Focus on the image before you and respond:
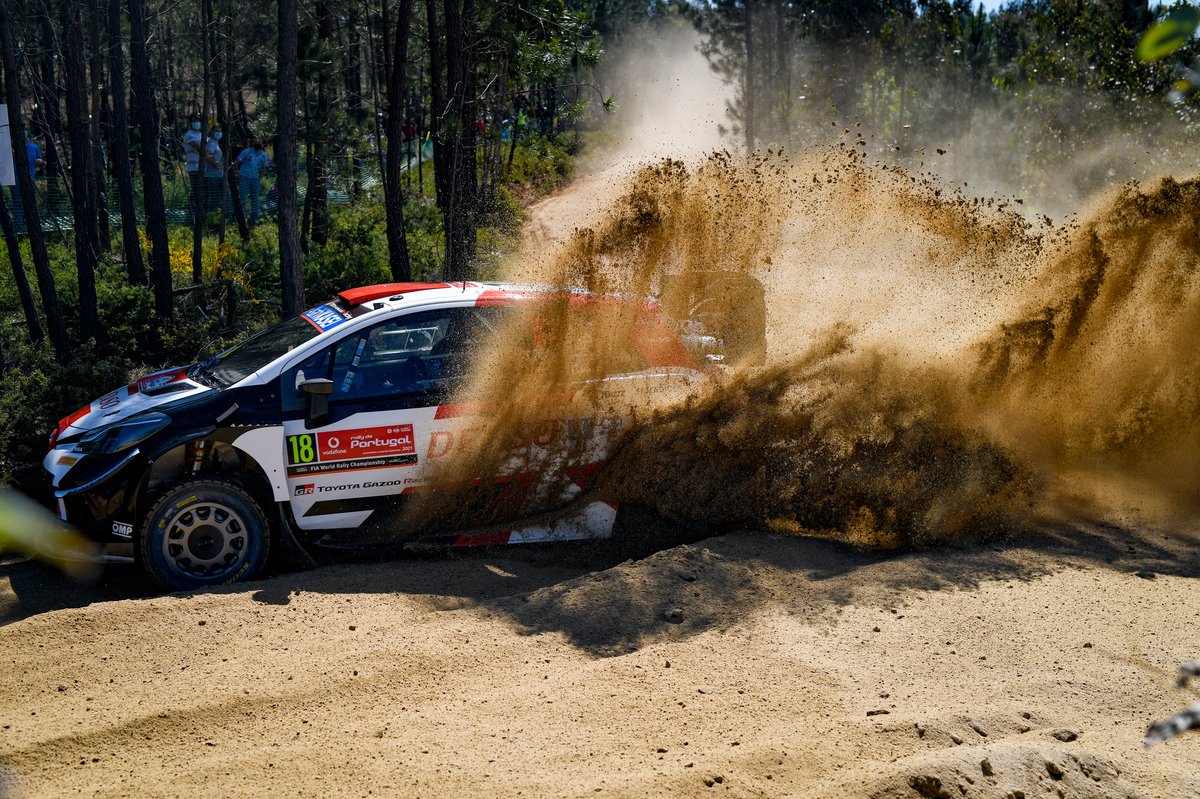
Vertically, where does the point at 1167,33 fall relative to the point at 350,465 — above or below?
above

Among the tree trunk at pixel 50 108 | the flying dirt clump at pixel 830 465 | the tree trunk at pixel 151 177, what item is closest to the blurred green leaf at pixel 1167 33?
the flying dirt clump at pixel 830 465

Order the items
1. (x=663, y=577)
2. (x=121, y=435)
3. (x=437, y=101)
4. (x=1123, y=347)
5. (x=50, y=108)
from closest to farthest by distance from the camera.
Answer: (x=663, y=577), (x=121, y=435), (x=1123, y=347), (x=437, y=101), (x=50, y=108)

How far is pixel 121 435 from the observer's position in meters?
6.73

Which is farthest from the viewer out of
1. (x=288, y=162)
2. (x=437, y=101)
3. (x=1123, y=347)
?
(x=437, y=101)

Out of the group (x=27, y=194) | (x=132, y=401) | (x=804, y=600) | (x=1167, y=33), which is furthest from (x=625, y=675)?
(x=27, y=194)

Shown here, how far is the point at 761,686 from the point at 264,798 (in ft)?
7.90

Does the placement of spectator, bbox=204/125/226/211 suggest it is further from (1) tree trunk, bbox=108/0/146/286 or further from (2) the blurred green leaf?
(2) the blurred green leaf

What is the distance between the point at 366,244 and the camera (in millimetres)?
20078

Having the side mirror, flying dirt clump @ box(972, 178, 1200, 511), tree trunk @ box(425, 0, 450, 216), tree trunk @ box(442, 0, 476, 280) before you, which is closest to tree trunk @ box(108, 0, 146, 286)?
tree trunk @ box(442, 0, 476, 280)

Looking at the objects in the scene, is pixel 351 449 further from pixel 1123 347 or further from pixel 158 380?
pixel 1123 347

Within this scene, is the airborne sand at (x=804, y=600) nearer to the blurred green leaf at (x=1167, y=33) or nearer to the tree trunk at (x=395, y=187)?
the blurred green leaf at (x=1167, y=33)

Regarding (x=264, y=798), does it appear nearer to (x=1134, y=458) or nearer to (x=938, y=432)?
(x=938, y=432)

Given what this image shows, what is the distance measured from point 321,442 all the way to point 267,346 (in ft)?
3.34

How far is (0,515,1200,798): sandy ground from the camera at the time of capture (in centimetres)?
442
